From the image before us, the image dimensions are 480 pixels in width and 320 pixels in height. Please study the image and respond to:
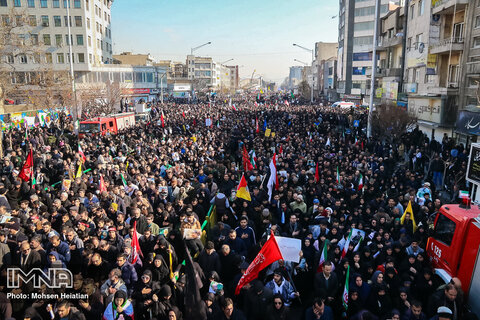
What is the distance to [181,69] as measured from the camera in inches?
4897

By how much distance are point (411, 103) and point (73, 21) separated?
43627 millimetres

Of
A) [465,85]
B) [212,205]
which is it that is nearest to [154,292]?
[212,205]

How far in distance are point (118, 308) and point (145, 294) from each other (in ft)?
1.70

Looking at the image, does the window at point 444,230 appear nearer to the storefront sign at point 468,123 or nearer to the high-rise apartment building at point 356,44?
the storefront sign at point 468,123

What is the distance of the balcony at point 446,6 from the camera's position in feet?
67.5

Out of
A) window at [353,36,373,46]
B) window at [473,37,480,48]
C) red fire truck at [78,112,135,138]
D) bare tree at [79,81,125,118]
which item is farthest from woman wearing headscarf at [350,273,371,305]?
window at [353,36,373,46]

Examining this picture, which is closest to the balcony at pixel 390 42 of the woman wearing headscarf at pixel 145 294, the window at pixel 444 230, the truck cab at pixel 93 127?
the truck cab at pixel 93 127

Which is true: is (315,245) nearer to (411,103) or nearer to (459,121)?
(459,121)

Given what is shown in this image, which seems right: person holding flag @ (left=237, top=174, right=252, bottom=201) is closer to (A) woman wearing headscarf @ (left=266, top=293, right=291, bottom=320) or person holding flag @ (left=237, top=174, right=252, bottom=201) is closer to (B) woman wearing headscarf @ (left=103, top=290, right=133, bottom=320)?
(A) woman wearing headscarf @ (left=266, top=293, right=291, bottom=320)

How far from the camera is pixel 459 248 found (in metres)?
6.32

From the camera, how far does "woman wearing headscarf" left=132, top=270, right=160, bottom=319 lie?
17.7ft

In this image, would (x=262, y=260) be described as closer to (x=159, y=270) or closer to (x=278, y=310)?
(x=278, y=310)

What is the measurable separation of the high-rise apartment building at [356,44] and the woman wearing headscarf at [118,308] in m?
57.4

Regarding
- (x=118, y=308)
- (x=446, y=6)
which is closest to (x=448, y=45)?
(x=446, y=6)
